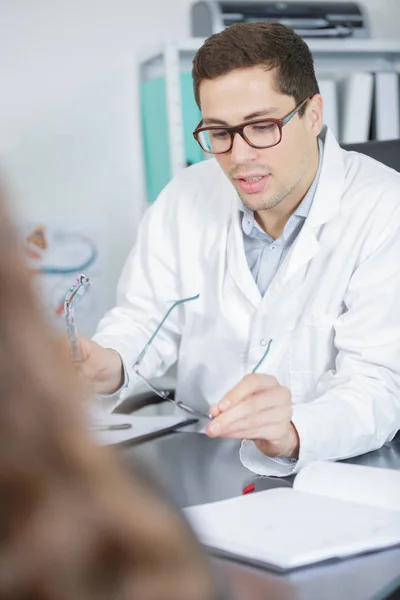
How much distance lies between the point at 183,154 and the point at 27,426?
2.40 m

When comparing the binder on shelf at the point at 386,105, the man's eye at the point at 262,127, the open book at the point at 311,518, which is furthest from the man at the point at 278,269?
the binder on shelf at the point at 386,105

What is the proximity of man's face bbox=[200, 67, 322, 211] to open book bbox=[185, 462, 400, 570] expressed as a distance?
2.24ft

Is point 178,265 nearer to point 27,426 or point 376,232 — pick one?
point 376,232

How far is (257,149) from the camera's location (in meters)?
1.64

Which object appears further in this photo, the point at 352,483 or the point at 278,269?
the point at 278,269

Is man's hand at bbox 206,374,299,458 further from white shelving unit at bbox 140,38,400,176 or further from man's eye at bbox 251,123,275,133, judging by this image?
white shelving unit at bbox 140,38,400,176

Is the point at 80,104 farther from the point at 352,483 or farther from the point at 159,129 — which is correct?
the point at 352,483

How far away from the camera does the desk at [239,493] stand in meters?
0.81

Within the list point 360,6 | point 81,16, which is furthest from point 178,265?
point 360,6

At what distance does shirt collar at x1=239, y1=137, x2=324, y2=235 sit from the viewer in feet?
5.61

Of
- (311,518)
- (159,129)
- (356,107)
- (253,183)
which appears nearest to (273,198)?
(253,183)

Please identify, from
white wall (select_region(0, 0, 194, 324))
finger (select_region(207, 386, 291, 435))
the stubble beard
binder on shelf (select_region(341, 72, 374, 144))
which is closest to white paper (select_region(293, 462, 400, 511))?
finger (select_region(207, 386, 291, 435))

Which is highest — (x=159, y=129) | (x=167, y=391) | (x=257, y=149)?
(x=257, y=149)

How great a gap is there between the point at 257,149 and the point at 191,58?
4.01 ft
